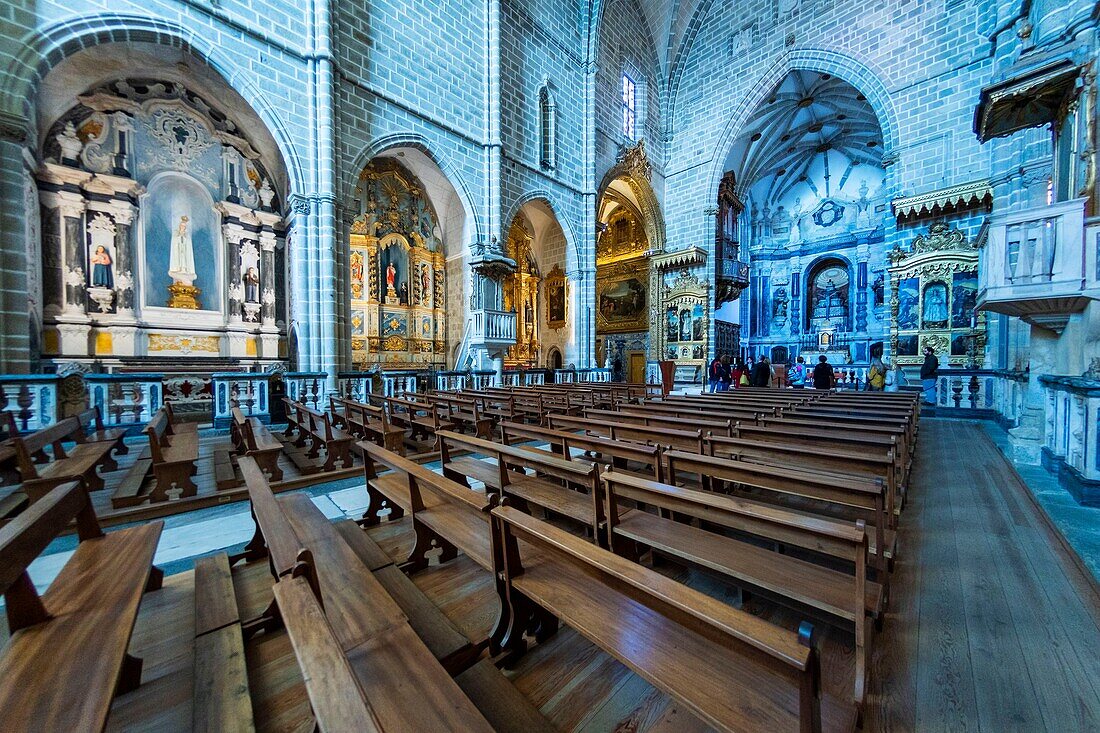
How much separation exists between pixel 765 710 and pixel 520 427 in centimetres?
280

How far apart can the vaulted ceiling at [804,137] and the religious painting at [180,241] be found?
17459 mm

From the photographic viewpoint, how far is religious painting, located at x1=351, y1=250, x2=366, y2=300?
41.5 feet

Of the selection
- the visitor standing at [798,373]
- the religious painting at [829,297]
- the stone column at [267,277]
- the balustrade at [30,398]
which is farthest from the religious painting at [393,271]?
the religious painting at [829,297]

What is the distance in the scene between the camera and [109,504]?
342cm

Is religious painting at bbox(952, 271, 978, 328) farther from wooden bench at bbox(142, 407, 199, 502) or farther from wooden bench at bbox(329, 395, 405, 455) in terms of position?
wooden bench at bbox(142, 407, 199, 502)

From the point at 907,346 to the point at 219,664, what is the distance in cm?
1455

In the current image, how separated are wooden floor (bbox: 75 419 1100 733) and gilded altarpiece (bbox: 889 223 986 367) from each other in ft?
33.9

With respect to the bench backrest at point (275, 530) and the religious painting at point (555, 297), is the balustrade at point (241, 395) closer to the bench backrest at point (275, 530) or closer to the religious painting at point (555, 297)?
the bench backrest at point (275, 530)

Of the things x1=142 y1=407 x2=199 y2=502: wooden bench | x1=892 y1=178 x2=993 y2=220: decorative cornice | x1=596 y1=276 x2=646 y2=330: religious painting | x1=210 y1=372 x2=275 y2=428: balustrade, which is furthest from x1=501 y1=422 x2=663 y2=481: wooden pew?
x1=596 y1=276 x2=646 y2=330: religious painting

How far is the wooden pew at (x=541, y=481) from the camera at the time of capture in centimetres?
222

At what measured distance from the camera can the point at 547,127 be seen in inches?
519

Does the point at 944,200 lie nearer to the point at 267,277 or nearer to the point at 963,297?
the point at 963,297

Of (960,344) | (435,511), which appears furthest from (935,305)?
(435,511)

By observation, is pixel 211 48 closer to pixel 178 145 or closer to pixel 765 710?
pixel 178 145
